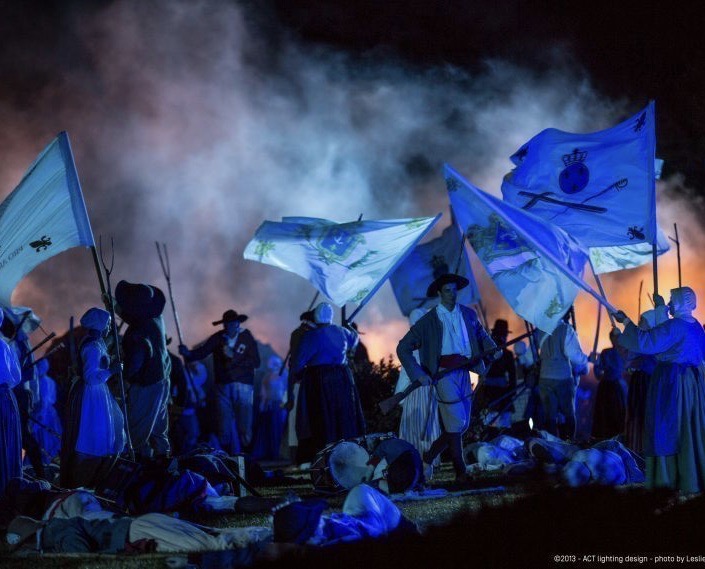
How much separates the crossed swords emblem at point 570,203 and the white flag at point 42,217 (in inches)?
168

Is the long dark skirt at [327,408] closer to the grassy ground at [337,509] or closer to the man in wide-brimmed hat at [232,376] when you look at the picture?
the grassy ground at [337,509]

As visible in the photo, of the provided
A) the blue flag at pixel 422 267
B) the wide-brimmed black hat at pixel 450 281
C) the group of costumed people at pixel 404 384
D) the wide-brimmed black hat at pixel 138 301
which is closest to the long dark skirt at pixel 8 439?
the group of costumed people at pixel 404 384

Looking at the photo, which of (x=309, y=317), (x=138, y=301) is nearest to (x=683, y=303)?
(x=309, y=317)

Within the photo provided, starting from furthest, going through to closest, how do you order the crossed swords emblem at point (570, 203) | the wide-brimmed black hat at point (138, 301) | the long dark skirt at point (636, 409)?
1. the long dark skirt at point (636, 409)
2. the wide-brimmed black hat at point (138, 301)
3. the crossed swords emblem at point (570, 203)

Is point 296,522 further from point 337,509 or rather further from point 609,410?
point 609,410

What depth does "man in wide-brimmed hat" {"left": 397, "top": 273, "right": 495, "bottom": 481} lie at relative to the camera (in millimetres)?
8664

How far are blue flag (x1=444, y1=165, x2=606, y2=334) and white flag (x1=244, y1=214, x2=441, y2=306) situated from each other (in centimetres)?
238

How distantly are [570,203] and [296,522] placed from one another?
16.9 feet

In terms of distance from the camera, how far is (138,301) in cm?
972

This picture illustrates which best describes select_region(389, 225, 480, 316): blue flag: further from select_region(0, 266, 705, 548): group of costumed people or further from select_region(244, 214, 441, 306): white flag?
select_region(244, 214, 441, 306): white flag

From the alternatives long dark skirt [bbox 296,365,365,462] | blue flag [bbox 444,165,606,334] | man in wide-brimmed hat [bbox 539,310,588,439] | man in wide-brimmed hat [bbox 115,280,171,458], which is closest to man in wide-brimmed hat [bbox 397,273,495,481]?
blue flag [bbox 444,165,606,334]

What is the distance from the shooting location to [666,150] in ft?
61.2

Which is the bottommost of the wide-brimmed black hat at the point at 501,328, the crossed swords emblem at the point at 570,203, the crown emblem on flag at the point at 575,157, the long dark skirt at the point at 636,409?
the long dark skirt at the point at 636,409

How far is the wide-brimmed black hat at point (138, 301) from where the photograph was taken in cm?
970
